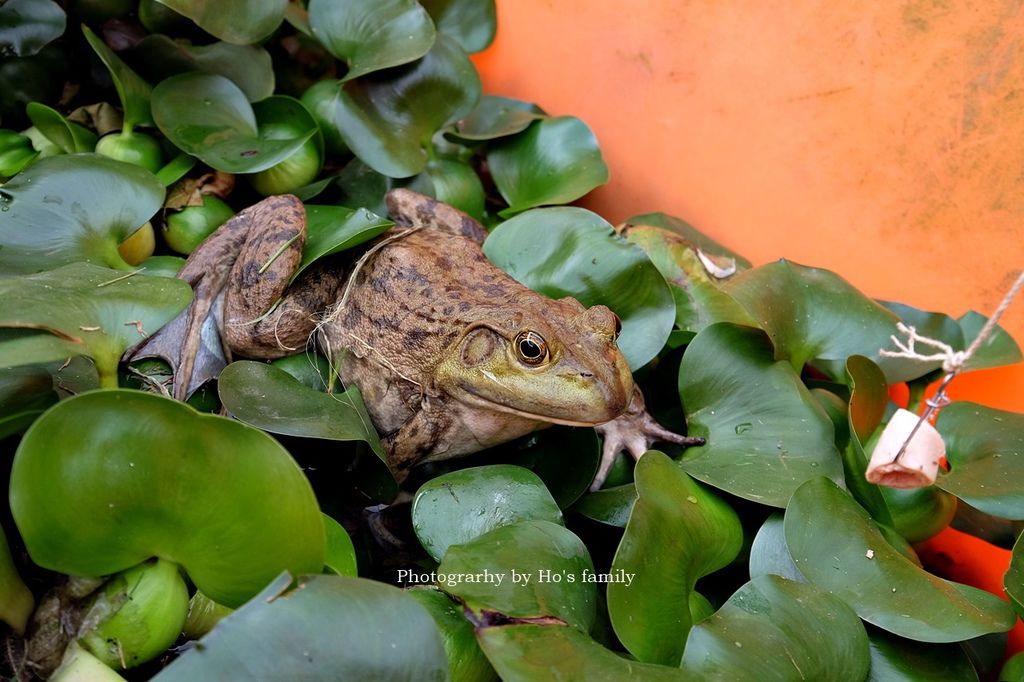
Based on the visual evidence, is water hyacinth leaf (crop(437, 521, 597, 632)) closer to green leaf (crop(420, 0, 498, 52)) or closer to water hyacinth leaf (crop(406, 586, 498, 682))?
water hyacinth leaf (crop(406, 586, 498, 682))

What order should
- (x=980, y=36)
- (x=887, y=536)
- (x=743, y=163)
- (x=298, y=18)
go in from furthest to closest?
1. (x=298, y=18)
2. (x=743, y=163)
3. (x=980, y=36)
4. (x=887, y=536)

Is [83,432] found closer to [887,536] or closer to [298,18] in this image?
[887,536]

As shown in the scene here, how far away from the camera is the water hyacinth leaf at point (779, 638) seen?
919 mm

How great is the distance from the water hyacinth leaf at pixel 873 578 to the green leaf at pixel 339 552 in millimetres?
639

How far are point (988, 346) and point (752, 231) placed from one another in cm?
55

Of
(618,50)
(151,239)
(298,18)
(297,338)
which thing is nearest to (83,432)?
(297,338)

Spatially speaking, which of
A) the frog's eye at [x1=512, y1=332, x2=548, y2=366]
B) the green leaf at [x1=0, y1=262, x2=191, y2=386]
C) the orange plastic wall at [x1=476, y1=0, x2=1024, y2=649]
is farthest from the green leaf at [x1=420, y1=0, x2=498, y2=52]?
the green leaf at [x1=0, y1=262, x2=191, y2=386]

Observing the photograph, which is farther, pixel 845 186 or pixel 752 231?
pixel 752 231

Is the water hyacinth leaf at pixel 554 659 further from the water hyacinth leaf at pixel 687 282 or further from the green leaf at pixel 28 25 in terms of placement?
the green leaf at pixel 28 25

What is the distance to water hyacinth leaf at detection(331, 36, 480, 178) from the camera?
1706 mm

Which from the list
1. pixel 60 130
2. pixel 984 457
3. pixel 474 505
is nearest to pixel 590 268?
pixel 474 505

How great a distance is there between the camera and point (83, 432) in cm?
80

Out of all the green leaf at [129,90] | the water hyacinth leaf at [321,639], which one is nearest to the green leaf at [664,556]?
the water hyacinth leaf at [321,639]

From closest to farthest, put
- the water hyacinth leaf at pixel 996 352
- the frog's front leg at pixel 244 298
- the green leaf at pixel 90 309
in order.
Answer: the green leaf at pixel 90 309, the water hyacinth leaf at pixel 996 352, the frog's front leg at pixel 244 298
